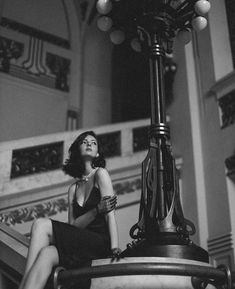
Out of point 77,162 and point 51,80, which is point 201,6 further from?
point 51,80

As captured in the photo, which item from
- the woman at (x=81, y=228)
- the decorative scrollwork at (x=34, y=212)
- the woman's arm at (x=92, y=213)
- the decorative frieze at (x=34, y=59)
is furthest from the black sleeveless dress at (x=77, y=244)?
the decorative frieze at (x=34, y=59)

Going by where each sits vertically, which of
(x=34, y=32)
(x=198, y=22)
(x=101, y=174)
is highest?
(x=34, y=32)

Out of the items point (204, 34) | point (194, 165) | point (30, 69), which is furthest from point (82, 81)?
point (194, 165)

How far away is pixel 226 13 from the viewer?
782cm

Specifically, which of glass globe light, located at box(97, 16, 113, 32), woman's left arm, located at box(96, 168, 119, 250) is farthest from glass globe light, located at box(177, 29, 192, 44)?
woman's left arm, located at box(96, 168, 119, 250)

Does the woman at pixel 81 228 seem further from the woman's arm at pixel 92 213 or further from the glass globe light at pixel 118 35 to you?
the glass globe light at pixel 118 35

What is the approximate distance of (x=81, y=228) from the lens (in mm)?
3111

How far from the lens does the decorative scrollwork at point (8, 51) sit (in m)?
9.00

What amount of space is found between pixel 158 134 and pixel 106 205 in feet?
2.10

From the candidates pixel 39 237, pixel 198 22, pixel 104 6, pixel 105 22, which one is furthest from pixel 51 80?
pixel 39 237

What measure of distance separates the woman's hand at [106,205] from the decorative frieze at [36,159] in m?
3.21

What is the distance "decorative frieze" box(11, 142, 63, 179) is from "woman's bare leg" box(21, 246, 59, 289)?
11.4 ft

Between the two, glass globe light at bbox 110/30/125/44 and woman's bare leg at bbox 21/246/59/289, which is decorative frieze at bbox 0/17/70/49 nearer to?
glass globe light at bbox 110/30/125/44

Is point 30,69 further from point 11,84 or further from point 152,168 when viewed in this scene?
point 152,168
